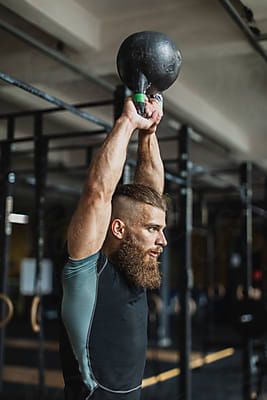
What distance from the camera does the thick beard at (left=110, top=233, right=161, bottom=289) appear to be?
1.52 m

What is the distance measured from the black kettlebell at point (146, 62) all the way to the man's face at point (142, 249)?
0.32m

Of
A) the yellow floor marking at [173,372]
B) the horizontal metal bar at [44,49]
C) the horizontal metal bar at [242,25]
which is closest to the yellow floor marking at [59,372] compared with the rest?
the yellow floor marking at [173,372]

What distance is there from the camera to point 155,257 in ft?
5.15

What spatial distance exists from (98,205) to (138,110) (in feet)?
0.91

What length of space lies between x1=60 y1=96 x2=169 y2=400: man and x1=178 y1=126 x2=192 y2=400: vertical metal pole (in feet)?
5.69

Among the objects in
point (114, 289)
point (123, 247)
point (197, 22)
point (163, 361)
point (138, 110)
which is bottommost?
point (163, 361)

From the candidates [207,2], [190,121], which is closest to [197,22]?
[207,2]

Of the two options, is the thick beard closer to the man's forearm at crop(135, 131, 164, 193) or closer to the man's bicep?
the man's bicep

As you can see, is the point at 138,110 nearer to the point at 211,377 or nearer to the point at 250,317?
the point at 250,317

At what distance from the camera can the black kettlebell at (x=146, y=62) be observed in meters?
1.55

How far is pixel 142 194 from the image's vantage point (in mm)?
1573

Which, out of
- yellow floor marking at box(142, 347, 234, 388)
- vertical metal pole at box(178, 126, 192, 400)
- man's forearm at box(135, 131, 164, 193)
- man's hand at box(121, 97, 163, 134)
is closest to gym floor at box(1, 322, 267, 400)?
yellow floor marking at box(142, 347, 234, 388)

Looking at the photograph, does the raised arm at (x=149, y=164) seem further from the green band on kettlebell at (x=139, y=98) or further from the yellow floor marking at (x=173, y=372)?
the yellow floor marking at (x=173, y=372)

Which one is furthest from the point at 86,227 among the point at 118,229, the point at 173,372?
the point at 173,372
